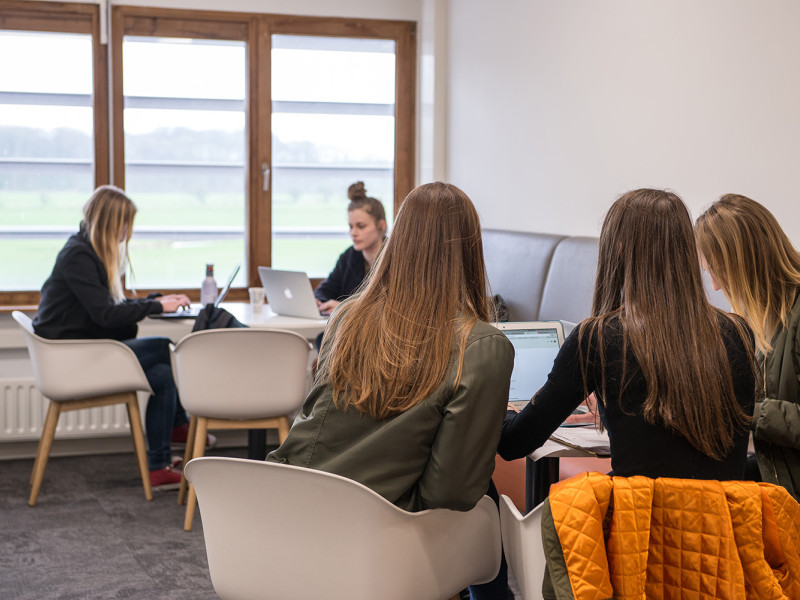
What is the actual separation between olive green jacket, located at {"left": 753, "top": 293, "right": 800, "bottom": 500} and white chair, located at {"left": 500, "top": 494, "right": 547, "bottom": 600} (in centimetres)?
67

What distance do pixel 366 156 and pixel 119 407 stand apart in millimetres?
2136

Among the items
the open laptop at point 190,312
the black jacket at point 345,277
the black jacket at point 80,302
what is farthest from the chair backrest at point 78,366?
the black jacket at point 345,277

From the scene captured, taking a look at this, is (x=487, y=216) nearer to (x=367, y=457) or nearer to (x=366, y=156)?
(x=366, y=156)

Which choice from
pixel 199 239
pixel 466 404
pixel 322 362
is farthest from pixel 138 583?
pixel 199 239

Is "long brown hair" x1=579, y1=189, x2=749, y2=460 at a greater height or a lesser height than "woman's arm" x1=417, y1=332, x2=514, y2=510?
greater

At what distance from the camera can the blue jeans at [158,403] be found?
4141 mm

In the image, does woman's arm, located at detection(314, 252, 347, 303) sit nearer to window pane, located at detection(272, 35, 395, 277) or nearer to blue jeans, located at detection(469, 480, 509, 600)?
window pane, located at detection(272, 35, 395, 277)

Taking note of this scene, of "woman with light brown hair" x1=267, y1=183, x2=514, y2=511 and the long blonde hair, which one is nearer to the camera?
"woman with light brown hair" x1=267, y1=183, x2=514, y2=511

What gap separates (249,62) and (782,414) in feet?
13.4

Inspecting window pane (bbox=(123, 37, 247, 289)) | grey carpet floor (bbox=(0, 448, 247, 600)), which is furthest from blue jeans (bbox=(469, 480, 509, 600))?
window pane (bbox=(123, 37, 247, 289))

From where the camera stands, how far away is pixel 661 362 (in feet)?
5.22

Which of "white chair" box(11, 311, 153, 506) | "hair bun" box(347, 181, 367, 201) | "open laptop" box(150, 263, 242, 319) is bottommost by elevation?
"white chair" box(11, 311, 153, 506)

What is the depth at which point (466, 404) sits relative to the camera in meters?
1.62

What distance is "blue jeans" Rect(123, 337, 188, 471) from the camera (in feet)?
13.6
